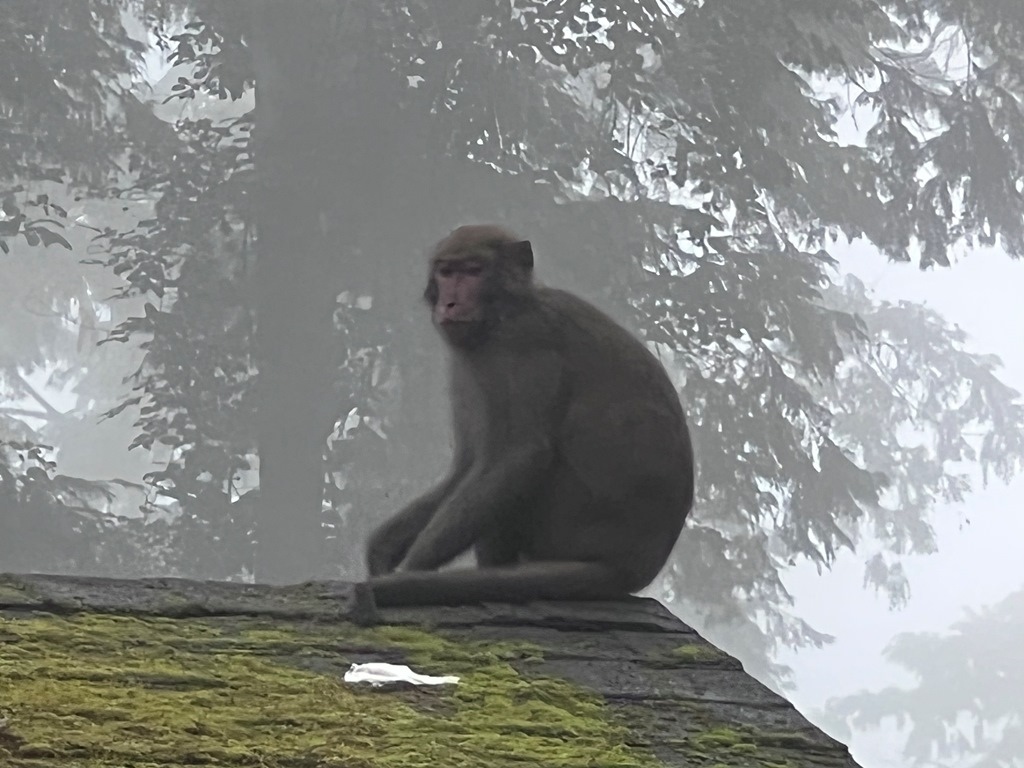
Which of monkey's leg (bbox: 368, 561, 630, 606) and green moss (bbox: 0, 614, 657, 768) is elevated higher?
monkey's leg (bbox: 368, 561, 630, 606)

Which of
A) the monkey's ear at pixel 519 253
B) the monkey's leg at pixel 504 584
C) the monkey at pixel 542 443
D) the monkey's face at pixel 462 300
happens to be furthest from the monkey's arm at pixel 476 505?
the monkey's ear at pixel 519 253

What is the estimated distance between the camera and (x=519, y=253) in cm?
263

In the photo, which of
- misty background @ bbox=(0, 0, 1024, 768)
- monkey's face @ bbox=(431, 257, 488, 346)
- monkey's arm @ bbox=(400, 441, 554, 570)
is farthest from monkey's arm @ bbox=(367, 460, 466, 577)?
misty background @ bbox=(0, 0, 1024, 768)

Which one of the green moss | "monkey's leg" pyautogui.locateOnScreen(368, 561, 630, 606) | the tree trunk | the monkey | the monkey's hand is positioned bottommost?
the green moss

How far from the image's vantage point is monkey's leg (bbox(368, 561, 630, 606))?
2006 millimetres

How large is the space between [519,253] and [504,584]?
0.75 meters

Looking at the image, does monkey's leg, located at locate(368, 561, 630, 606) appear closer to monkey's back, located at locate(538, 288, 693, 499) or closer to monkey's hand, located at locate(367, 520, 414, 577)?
monkey's back, located at locate(538, 288, 693, 499)

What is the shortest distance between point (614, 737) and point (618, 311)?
6547 millimetres

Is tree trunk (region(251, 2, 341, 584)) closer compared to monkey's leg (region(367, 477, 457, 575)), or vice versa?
monkey's leg (region(367, 477, 457, 575))

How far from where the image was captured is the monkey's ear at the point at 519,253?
2619 mm

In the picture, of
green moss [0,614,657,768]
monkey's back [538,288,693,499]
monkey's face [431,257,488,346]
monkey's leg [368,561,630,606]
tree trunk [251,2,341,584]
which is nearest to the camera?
green moss [0,614,657,768]

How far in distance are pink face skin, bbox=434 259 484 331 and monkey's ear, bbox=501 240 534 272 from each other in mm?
67

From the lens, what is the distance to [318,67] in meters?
8.88

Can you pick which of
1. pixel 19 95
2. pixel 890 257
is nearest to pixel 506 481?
pixel 19 95
